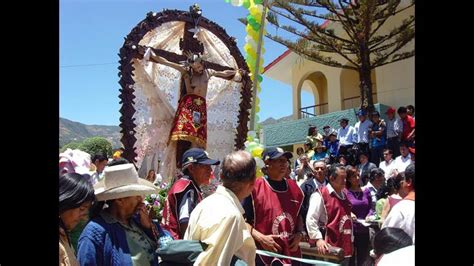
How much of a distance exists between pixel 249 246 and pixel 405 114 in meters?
9.28

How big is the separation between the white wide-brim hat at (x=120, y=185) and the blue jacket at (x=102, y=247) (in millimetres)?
163

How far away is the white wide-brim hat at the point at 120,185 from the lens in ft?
8.58

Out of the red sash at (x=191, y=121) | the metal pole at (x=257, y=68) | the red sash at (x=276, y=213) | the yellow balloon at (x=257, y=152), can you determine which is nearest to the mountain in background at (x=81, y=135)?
the red sash at (x=191, y=121)

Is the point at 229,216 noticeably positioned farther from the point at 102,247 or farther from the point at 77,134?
the point at 77,134

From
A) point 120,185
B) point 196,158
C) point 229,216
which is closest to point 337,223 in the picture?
point 196,158

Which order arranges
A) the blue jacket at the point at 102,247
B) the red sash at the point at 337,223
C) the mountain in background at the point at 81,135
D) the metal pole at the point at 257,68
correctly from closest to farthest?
the blue jacket at the point at 102,247 < the mountain in background at the point at 81,135 < the red sash at the point at 337,223 < the metal pole at the point at 257,68

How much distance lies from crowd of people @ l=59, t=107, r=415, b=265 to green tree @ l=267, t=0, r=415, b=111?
10.1 m

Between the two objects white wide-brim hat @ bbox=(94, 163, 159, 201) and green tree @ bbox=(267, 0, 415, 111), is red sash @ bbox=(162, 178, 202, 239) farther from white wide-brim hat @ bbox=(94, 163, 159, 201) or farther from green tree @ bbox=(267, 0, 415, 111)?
green tree @ bbox=(267, 0, 415, 111)

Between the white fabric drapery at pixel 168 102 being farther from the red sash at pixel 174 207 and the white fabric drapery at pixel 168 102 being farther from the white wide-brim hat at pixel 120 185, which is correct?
the white wide-brim hat at pixel 120 185

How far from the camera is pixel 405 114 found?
11.2 meters

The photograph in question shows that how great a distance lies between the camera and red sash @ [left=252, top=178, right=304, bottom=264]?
3879 mm

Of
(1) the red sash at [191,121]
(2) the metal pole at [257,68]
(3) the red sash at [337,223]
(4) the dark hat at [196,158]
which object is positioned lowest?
(3) the red sash at [337,223]

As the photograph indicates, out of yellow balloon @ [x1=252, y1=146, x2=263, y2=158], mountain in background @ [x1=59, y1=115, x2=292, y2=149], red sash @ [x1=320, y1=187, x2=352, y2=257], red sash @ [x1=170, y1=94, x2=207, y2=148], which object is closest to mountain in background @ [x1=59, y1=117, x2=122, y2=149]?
mountain in background @ [x1=59, y1=115, x2=292, y2=149]

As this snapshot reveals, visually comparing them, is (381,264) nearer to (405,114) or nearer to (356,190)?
(356,190)
